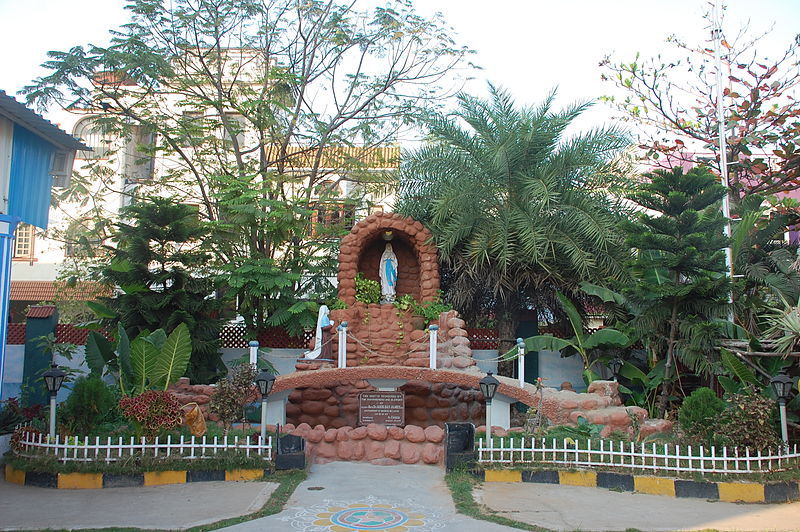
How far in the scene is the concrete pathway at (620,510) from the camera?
7.54 metres

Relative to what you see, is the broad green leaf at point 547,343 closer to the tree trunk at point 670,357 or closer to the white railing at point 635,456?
the tree trunk at point 670,357

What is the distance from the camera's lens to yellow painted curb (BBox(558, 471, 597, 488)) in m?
9.34

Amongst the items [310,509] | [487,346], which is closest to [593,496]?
[310,509]

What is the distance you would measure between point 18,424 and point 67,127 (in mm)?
16946

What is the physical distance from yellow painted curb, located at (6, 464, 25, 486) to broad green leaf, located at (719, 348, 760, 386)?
10.7 m

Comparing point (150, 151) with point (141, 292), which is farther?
point (150, 151)

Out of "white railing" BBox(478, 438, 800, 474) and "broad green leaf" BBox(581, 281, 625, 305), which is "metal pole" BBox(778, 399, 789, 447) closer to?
"white railing" BBox(478, 438, 800, 474)

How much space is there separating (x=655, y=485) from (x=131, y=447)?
7092mm

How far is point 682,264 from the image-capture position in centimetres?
1219

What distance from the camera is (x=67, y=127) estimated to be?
2475 centimetres

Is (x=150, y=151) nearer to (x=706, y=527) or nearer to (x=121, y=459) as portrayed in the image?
(x=121, y=459)

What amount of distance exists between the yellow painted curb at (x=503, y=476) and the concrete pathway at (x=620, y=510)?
0.86 feet

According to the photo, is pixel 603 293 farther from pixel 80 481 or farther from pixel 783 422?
pixel 80 481

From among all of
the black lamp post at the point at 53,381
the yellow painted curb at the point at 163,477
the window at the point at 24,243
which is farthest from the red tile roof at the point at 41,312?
the window at the point at 24,243
